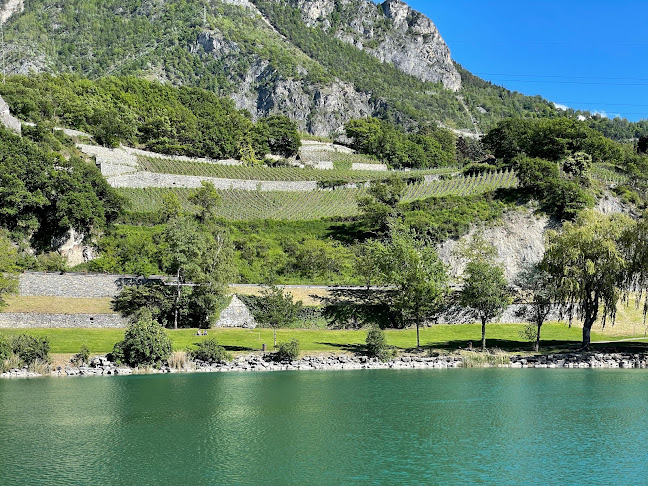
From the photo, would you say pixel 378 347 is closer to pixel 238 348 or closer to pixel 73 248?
pixel 238 348

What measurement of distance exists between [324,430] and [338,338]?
27564mm

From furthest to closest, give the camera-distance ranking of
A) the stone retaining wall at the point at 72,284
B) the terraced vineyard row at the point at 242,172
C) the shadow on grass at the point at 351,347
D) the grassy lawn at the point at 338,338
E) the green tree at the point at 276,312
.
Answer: the terraced vineyard row at the point at 242,172
the stone retaining wall at the point at 72,284
the green tree at the point at 276,312
the shadow on grass at the point at 351,347
the grassy lawn at the point at 338,338

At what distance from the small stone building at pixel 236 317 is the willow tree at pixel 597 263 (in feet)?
85.2

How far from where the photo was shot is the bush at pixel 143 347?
4084cm

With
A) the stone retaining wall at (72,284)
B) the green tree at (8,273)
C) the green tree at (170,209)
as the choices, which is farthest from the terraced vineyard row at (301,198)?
the green tree at (8,273)

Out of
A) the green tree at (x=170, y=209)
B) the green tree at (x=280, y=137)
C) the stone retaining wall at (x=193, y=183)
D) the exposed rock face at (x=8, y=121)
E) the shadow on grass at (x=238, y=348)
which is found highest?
the green tree at (x=280, y=137)

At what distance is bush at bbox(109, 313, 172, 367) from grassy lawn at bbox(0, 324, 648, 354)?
2.58 metres

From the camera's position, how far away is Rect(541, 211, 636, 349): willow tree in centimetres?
4384

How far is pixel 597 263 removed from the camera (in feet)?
145

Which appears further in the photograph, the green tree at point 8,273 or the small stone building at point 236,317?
the small stone building at point 236,317

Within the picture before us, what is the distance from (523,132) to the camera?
13125 centimetres

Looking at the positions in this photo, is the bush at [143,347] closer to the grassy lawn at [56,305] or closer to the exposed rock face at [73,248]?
the grassy lawn at [56,305]

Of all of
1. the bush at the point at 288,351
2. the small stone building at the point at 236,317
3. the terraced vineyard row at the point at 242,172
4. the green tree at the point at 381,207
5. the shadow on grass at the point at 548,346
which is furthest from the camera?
the terraced vineyard row at the point at 242,172

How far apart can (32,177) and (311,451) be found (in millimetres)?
56442
